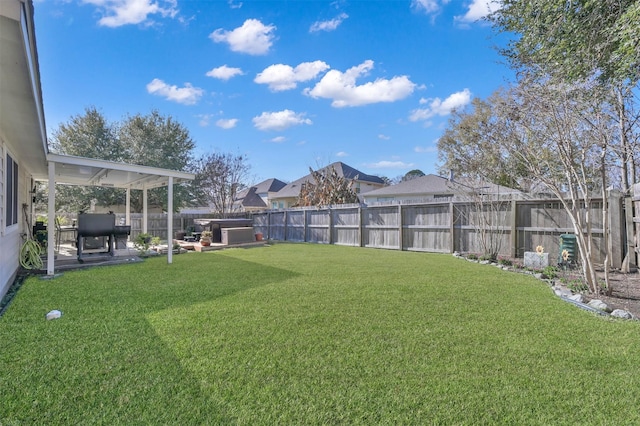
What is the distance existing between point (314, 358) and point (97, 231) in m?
7.98

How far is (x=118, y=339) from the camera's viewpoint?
3102mm

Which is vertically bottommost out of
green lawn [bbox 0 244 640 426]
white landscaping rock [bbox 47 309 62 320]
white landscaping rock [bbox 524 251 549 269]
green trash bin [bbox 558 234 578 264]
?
green lawn [bbox 0 244 640 426]

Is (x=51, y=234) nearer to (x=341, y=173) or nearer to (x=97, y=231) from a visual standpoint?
(x=97, y=231)

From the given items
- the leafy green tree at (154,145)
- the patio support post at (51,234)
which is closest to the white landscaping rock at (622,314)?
the patio support post at (51,234)

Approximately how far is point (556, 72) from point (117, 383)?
708cm

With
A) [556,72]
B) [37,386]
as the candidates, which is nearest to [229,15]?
[556,72]

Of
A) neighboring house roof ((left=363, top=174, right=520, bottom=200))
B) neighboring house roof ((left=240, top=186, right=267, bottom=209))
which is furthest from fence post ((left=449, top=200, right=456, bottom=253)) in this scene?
neighboring house roof ((left=240, top=186, right=267, bottom=209))

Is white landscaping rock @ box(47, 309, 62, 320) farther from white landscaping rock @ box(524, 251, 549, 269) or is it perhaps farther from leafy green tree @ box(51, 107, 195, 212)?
leafy green tree @ box(51, 107, 195, 212)

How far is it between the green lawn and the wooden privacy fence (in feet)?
10.2

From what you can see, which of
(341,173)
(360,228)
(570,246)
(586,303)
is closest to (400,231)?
(360,228)

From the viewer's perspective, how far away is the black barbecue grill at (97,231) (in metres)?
8.09

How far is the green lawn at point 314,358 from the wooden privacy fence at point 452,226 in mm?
3100

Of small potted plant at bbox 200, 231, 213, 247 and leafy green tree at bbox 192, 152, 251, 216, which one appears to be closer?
small potted plant at bbox 200, 231, 213, 247

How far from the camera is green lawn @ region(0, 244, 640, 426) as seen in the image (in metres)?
2.02
